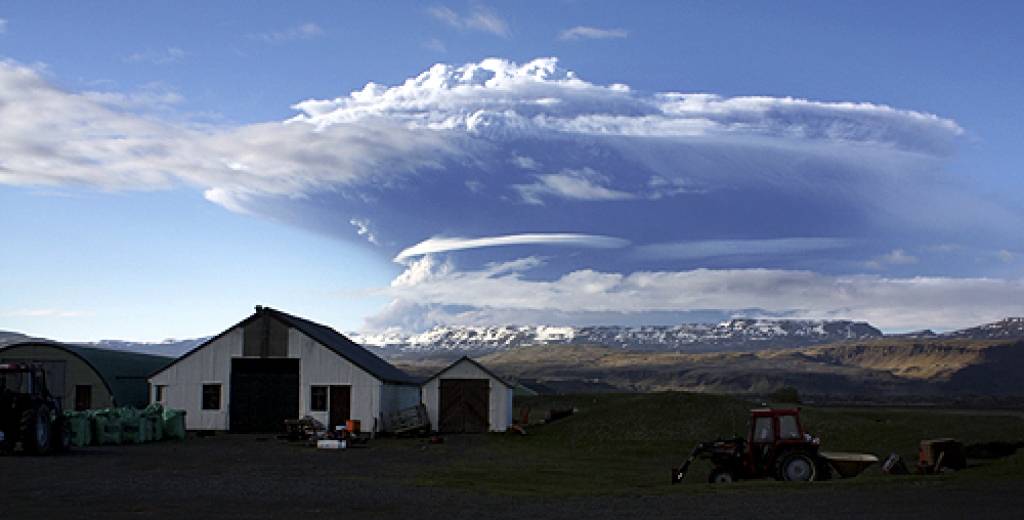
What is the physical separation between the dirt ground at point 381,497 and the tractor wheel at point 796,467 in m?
1.61

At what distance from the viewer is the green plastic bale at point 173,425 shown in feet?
135

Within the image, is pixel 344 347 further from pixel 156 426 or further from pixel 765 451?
pixel 765 451

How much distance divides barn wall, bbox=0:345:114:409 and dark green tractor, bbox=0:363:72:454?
2067 cm

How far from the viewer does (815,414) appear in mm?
44875

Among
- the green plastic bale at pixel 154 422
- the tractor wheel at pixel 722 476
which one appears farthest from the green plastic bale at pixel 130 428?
the tractor wheel at pixel 722 476

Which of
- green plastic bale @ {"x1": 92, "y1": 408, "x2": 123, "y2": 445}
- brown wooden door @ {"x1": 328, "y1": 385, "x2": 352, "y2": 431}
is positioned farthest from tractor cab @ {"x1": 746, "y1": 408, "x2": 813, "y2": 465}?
brown wooden door @ {"x1": 328, "y1": 385, "x2": 352, "y2": 431}

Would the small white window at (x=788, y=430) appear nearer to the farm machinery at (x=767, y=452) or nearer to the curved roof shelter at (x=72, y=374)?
the farm machinery at (x=767, y=452)

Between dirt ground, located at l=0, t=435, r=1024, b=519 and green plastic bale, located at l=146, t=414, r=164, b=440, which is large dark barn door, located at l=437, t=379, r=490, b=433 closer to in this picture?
green plastic bale, located at l=146, t=414, r=164, b=440

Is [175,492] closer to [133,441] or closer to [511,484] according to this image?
[511,484]

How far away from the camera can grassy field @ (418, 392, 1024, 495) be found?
Answer: 22.8m

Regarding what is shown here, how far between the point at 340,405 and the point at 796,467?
90.5 feet

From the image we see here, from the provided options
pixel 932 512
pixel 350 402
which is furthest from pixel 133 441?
pixel 932 512

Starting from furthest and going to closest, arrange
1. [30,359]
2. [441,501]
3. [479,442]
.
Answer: [30,359], [479,442], [441,501]

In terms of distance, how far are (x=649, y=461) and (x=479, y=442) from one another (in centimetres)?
1019
